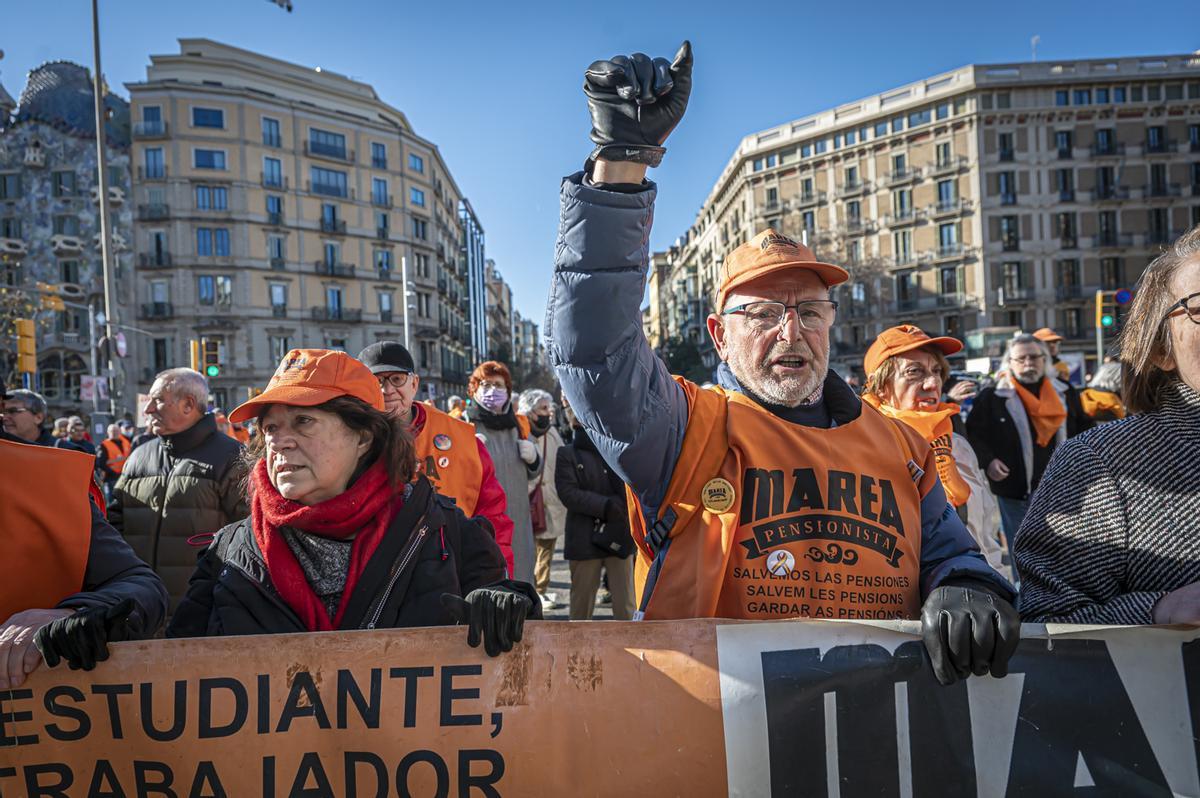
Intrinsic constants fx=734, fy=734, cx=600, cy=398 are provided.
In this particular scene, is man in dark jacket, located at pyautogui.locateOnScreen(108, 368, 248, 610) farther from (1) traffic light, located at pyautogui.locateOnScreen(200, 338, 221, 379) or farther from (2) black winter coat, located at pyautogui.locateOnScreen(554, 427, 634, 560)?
(1) traffic light, located at pyautogui.locateOnScreen(200, 338, 221, 379)

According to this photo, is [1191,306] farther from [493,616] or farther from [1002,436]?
[1002,436]

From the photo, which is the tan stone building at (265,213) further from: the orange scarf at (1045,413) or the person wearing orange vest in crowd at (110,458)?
the orange scarf at (1045,413)

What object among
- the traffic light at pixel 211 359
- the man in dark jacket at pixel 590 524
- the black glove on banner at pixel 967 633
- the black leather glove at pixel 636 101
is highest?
the traffic light at pixel 211 359

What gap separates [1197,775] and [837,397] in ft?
3.76

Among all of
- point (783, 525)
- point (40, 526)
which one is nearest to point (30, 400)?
point (40, 526)

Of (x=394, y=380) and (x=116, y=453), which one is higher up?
(x=394, y=380)

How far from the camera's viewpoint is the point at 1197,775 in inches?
62.8

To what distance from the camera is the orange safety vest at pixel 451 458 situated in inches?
149

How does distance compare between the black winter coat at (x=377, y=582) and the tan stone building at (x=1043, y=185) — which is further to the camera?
the tan stone building at (x=1043, y=185)

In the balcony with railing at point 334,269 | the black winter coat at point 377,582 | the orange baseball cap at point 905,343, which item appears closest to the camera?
the black winter coat at point 377,582

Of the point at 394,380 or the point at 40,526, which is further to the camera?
the point at 394,380

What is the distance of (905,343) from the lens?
3844 millimetres

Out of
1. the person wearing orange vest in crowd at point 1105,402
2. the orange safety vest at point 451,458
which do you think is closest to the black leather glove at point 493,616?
the orange safety vest at point 451,458

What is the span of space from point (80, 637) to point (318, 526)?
1.91 ft
